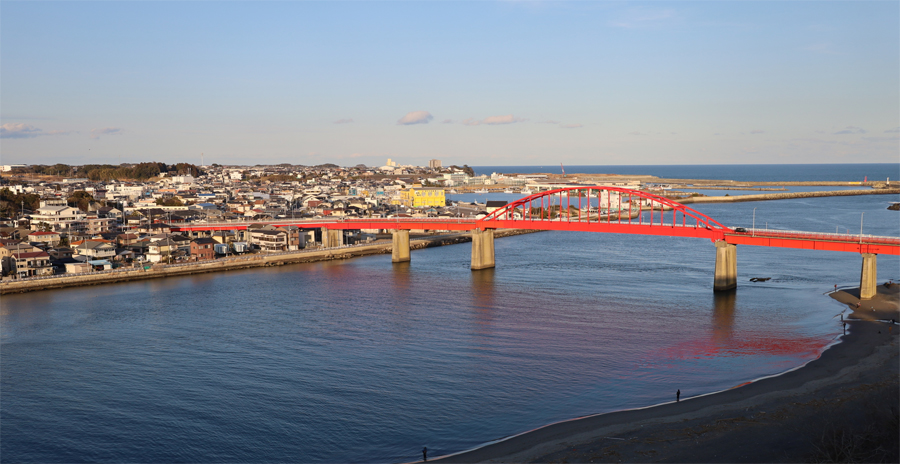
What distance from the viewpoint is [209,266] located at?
34.8 meters

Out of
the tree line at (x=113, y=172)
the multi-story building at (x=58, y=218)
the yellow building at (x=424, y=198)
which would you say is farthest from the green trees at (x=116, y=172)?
the multi-story building at (x=58, y=218)

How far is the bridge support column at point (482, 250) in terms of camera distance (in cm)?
3469

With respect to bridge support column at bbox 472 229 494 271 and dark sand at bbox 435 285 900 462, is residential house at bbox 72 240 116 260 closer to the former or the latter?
bridge support column at bbox 472 229 494 271

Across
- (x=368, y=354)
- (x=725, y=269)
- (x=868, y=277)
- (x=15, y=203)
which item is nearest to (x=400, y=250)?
(x=725, y=269)

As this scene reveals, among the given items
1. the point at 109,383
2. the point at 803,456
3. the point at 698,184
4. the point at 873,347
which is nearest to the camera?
the point at 803,456

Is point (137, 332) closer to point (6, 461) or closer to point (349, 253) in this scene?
point (6, 461)

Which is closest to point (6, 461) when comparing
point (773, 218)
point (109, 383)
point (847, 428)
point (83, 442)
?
point (83, 442)

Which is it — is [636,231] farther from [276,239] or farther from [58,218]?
[58,218]

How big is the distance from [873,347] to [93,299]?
1073 inches

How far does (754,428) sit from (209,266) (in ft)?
94.6

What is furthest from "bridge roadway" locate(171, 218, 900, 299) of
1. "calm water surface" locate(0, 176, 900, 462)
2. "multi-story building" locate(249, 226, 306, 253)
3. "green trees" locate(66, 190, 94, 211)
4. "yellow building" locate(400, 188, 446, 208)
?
"yellow building" locate(400, 188, 446, 208)

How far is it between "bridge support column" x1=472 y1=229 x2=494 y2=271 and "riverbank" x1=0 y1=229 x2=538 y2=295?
9537 mm

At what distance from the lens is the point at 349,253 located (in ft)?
135

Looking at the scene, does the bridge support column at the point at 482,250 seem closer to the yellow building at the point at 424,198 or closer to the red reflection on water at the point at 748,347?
the red reflection on water at the point at 748,347
